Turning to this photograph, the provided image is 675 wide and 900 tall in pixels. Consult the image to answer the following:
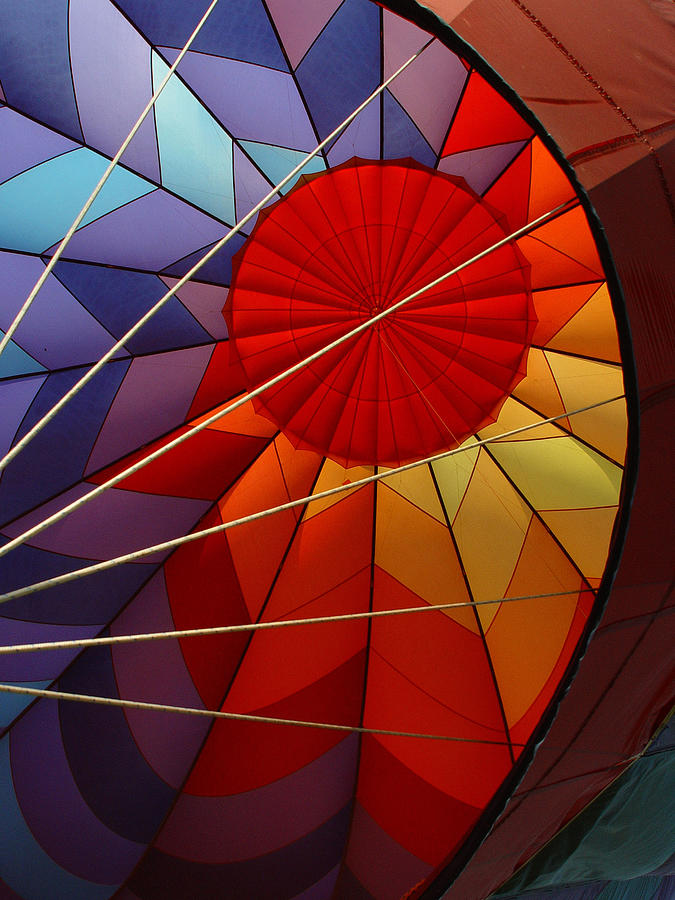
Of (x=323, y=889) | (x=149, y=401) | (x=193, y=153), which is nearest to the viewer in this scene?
(x=193, y=153)

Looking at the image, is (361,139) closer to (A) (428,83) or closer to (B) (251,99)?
(A) (428,83)

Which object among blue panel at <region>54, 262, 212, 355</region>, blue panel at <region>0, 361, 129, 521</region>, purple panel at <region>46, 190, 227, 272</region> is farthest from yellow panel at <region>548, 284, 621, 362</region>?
blue panel at <region>0, 361, 129, 521</region>

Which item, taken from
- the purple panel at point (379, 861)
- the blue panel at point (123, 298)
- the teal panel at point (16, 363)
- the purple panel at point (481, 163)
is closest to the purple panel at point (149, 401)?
the blue panel at point (123, 298)

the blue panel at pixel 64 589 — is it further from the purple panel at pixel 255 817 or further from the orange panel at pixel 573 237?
the orange panel at pixel 573 237

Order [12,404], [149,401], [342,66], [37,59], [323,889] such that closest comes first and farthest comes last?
[37,59] → [342,66] → [12,404] → [323,889] → [149,401]

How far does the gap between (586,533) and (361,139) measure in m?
1.98

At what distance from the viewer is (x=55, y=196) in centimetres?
339

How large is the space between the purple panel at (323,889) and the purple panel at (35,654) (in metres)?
1.47

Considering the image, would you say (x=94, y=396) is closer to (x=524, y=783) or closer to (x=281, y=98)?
(x=281, y=98)

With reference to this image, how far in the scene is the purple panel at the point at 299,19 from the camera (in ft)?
10.6

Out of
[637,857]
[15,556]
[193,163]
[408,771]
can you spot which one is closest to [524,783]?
[408,771]

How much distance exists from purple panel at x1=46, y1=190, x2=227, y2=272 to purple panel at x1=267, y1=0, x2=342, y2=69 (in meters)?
0.77

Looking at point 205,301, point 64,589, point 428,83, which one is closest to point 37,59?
point 205,301

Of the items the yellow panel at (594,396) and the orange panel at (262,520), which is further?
the orange panel at (262,520)
